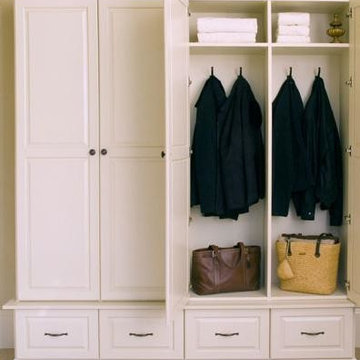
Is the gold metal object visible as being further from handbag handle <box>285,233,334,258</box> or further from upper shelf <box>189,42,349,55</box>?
handbag handle <box>285,233,334,258</box>

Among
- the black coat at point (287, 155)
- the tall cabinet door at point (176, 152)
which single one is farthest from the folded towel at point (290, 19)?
the tall cabinet door at point (176, 152)

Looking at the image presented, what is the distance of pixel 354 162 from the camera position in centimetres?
393

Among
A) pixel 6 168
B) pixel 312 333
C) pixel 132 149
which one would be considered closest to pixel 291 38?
pixel 132 149

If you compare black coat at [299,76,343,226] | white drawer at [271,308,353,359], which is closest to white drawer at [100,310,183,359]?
white drawer at [271,308,353,359]

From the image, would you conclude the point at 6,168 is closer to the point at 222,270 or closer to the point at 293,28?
the point at 222,270

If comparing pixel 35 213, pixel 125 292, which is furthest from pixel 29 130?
pixel 125 292

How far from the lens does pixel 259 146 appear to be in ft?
13.6

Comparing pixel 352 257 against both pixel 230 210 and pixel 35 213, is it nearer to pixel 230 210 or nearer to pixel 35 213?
pixel 230 210

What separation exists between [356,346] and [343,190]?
102cm

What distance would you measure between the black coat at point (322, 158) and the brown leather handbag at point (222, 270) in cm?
47

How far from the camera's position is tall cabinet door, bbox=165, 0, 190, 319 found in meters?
3.46

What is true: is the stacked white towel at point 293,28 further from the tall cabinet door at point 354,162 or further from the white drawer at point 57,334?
the white drawer at point 57,334

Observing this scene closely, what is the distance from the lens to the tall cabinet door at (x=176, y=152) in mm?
3459

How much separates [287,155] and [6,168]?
175 centimetres
